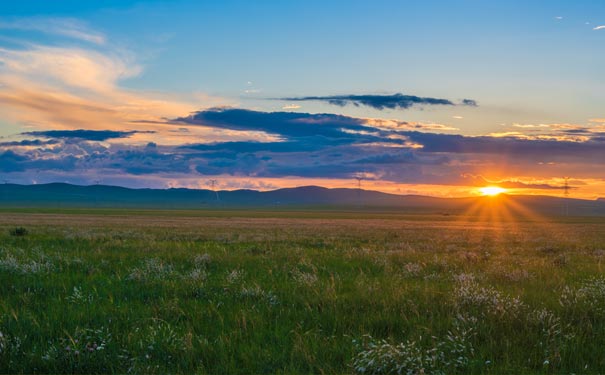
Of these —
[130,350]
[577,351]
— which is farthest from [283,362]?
[577,351]

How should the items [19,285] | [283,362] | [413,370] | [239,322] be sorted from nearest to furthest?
[413,370] < [283,362] < [239,322] < [19,285]

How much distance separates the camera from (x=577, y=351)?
A: 598 centimetres

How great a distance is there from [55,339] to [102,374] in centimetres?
149

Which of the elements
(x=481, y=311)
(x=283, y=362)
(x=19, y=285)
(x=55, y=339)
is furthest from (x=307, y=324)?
(x=19, y=285)

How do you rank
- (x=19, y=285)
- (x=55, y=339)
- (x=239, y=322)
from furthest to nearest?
(x=19, y=285)
(x=239, y=322)
(x=55, y=339)

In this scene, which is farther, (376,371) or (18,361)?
(18,361)

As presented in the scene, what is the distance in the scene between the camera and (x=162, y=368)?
5.50 m

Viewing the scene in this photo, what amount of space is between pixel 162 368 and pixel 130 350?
0.73 meters

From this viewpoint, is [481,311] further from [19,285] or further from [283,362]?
[19,285]

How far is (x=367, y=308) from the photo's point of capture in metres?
8.06

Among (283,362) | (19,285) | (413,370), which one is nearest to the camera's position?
(413,370)

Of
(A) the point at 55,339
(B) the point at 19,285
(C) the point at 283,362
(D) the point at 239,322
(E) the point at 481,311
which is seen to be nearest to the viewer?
(C) the point at 283,362

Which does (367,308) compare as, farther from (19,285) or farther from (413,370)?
(19,285)

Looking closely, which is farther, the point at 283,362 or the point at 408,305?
the point at 408,305
